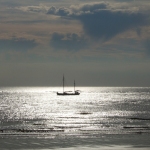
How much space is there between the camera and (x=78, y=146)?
66.9 m

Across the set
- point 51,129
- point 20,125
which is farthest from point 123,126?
point 20,125

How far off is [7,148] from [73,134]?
19282 mm

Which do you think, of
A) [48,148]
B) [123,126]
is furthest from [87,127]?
[48,148]

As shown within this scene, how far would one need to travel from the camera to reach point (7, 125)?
333 ft

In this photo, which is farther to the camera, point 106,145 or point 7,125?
point 7,125

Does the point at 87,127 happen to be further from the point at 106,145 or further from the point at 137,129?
the point at 106,145

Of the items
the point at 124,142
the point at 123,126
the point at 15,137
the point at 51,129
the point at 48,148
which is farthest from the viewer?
the point at 123,126

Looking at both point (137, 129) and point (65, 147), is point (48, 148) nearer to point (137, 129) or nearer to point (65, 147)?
point (65, 147)

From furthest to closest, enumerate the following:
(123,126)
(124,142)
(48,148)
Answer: (123,126), (124,142), (48,148)

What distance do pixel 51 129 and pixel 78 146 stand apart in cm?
2457

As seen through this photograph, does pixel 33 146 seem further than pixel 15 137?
No

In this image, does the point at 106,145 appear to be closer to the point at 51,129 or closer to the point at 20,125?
the point at 51,129

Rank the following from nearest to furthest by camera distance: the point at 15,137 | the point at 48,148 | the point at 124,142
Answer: the point at 48,148
the point at 124,142
the point at 15,137

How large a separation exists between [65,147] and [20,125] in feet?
120
